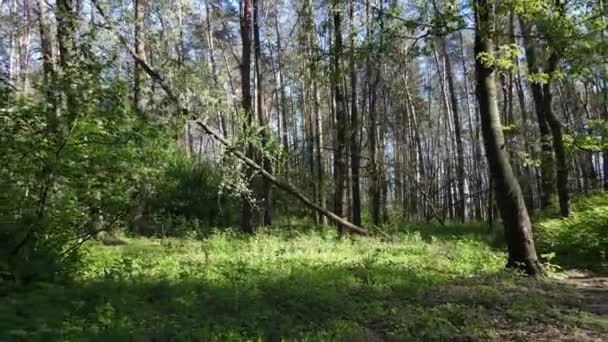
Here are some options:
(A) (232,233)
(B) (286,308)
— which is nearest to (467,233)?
(A) (232,233)

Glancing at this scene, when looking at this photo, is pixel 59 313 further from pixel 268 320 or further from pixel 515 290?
pixel 515 290

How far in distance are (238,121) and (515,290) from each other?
20.6 feet

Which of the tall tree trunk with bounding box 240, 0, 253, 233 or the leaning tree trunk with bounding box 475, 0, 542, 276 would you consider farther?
the tall tree trunk with bounding box 240, 0, 253, 233

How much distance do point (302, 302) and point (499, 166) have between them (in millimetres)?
4540

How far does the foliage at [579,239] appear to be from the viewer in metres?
10.9

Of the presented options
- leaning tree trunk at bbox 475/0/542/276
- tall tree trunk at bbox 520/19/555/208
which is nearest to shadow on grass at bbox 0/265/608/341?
leaning tree trunk at bbox 475/0/542/276

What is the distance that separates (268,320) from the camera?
18.6ft

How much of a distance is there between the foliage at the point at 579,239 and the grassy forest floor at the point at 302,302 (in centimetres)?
158

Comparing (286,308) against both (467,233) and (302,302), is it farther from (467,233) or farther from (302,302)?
(467,233)

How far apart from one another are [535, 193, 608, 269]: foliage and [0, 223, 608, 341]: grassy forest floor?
1.58 m

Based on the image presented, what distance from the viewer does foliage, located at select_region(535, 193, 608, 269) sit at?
10.9m

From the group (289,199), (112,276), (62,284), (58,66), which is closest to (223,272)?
(112,276)

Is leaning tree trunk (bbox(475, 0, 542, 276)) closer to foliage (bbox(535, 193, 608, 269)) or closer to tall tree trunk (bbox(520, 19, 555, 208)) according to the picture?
foliage (bbox(535, 193, 608, 269))

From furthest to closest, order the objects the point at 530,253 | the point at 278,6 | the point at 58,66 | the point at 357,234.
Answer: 1. the point at 278,6
2. the point at 357,234
3. the point at 530,253
4. the point at 58,66
